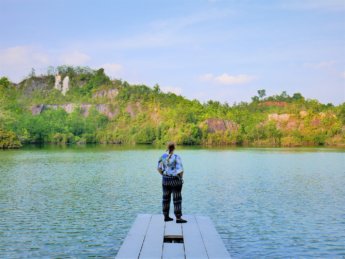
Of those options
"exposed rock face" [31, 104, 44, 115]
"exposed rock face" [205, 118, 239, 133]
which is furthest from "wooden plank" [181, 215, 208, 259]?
"exposed rock face" [31, 104, 44, 115]

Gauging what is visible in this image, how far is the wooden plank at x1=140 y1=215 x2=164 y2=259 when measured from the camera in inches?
320

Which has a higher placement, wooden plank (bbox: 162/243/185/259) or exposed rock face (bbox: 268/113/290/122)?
exposed rock face (bbox: 268/113/290/122)

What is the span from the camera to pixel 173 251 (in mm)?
8336

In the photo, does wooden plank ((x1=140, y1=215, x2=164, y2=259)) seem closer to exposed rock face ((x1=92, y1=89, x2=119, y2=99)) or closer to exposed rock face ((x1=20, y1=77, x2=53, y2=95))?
exposed rock face ((x1=92, y1=89, x2=119, y2=99))

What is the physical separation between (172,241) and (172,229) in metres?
0.60

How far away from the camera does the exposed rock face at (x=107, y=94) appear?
5595 inches

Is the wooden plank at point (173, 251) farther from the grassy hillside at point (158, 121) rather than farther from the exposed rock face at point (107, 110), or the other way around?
the exposed rock face at point (107, 110)

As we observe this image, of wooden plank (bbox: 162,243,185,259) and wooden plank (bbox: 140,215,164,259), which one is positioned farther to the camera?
wooden plank (bbox: 140,215,164,259)

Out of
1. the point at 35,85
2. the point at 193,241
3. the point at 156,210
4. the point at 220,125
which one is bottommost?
the point at 156,210

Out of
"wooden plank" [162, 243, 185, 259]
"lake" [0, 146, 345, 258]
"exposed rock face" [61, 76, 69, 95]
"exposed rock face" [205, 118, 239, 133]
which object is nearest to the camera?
"wooden plank" [162, 243, 185, 259]

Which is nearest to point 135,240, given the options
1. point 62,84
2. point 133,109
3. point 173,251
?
point 173,251

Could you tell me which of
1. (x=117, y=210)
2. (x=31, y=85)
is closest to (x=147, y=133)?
(x=31, y=85)

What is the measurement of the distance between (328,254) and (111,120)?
117199 millimetres

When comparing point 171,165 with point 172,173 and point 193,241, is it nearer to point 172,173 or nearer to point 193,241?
point 172,173
